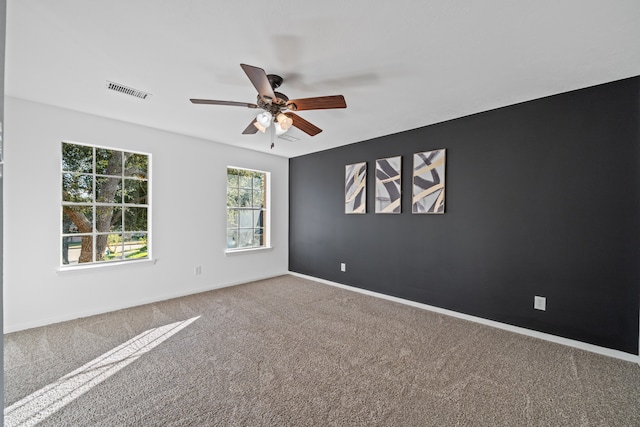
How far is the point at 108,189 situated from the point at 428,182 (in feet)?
13.7

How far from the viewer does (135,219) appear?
12.7ft

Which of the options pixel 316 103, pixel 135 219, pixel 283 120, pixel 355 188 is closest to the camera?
pixel 316 103

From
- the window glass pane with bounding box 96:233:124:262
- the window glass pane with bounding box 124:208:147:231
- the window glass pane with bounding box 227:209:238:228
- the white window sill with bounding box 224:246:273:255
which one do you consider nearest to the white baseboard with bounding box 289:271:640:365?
the white window sill with bounding box 224:246:273:255

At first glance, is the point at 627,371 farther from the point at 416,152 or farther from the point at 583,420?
the point at 416,152

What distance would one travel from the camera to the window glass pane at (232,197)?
490cm

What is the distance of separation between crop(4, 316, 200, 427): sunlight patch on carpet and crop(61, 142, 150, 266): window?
4.69 ft

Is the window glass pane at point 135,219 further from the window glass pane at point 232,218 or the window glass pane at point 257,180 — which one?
the window glass pane at point 257,180

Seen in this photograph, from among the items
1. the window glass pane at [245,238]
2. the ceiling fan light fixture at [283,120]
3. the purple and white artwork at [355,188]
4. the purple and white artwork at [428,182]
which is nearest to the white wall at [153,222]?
the window glass pane at [245,238]

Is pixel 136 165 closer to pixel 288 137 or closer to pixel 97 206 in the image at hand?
pixel 97 206

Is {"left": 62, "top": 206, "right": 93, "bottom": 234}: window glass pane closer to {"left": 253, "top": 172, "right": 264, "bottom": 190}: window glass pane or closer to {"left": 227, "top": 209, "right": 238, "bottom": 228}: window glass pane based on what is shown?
{"left": 227, "top": 209, "right": 238, "bottom": 228}: window glass pane

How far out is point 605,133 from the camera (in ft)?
8.45

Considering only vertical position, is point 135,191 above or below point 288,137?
below

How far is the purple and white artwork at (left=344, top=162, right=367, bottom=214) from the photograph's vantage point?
446 cm

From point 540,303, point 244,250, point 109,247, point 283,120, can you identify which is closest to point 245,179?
point 244,250
